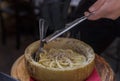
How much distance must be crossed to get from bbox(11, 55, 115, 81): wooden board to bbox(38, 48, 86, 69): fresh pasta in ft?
0.22

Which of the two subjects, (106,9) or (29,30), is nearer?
(106,9)

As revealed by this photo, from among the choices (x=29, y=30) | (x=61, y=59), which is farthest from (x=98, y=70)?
(x=29, y=30)

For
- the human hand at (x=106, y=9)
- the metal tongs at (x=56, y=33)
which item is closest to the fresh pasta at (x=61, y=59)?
the metal tongs at (x=56, y=33)

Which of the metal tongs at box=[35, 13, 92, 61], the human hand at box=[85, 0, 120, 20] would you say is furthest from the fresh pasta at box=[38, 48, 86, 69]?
the human hand at box=[85, 0, 120, 20]

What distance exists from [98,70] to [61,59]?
0.13m

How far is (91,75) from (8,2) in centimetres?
167

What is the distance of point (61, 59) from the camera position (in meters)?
0.85

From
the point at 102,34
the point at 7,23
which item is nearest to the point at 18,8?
the point at 7,23

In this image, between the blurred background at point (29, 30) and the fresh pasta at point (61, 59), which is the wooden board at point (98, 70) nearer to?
the fresh pasta at point (61, 59)

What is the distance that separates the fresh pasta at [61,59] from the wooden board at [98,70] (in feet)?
0.22

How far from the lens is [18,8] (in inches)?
86.0

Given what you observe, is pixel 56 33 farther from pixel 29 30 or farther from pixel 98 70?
pixel 29 30

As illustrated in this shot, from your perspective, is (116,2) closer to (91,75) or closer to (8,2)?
(91,75)

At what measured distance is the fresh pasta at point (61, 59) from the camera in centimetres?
81
